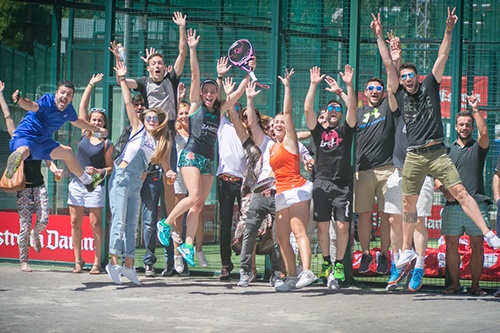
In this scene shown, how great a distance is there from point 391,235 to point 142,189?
3.32 meters

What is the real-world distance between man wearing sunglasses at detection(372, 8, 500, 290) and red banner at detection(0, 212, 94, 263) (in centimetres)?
458

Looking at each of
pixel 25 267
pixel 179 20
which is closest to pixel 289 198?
pixel 179 20

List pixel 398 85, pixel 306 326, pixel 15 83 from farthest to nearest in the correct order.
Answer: pixel 15 83 < pixel 398 85 < pixel 306 326

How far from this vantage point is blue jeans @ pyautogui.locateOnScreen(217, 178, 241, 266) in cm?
1144

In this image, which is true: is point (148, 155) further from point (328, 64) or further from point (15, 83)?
point (15, 83)

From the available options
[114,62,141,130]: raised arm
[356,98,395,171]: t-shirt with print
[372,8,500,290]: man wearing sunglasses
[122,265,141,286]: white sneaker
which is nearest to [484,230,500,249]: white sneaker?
[372,8,500,290]: man wearing sunglasses

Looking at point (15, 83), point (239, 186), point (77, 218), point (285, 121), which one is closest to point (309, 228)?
point (239, 186)

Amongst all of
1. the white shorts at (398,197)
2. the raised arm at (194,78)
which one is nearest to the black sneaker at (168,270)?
the raised arm at (194,78)

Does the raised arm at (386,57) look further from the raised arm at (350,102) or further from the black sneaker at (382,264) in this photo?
the black sneaker at (382,264)

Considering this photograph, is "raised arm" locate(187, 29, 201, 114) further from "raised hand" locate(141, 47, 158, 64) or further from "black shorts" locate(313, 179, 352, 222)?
"black shorts" locate(313, 179, 352, 222)

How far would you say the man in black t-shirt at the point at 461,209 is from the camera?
406 inches

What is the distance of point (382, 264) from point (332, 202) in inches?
40.1

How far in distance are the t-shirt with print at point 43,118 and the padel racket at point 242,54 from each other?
2080mm

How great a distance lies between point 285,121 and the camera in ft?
34.2
